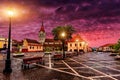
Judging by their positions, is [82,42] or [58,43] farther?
[58,43]

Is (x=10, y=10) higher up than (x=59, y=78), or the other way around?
(x=10, y=10)

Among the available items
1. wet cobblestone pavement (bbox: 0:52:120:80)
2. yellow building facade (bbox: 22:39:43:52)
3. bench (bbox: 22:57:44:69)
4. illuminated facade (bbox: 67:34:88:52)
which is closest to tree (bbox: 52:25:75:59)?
yellow building facade (bbox: 22:39:43:52)

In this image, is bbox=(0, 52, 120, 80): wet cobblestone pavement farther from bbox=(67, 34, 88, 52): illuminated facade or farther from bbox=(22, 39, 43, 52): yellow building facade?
bbox=(67, 34, 88, 52): illuminated facade

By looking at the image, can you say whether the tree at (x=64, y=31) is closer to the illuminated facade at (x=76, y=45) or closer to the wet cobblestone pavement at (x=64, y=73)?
the illuminated facade at (x=76, y=45)

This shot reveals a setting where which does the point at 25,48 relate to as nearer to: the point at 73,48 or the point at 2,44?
the point at 2,44

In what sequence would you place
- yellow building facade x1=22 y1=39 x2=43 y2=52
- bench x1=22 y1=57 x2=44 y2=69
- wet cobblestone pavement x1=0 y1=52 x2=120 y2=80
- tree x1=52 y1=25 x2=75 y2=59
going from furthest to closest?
yellow building facade x1=22 y1=39 x2=43 y2=52 < tree x1=52 y1=25 x2=75 y2=59 < bench x1=22 y1=57 x2=44 y2=69 < wet cobblestone pavement x1=0 y1=52 x2=120 y2=80

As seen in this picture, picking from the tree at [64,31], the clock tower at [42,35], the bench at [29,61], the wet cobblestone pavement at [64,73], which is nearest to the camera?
the wet cobblestone pavement at [64,73]

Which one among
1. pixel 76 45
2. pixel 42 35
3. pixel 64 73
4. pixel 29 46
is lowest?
pixel 64 73

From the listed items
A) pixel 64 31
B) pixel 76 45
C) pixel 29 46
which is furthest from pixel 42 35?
pixel 64 31

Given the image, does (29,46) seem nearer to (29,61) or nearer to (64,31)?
(64,31)

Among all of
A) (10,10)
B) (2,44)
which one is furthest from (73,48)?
(10,10)

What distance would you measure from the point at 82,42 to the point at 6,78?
81122 millimetres

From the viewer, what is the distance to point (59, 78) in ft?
38.9

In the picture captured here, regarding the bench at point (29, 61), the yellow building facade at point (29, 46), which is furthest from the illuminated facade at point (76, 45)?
the bench at point (29, 61)
